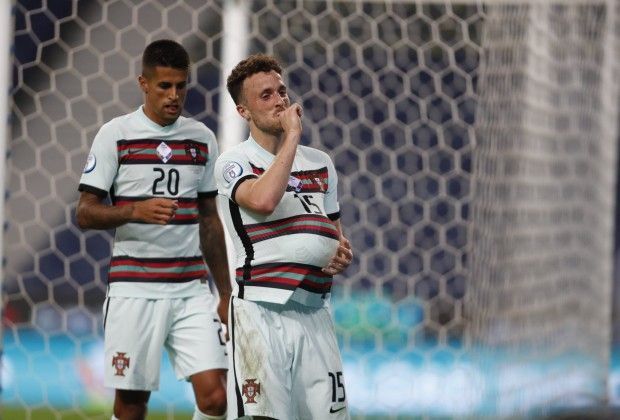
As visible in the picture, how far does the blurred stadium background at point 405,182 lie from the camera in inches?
175

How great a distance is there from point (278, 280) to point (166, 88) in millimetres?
793

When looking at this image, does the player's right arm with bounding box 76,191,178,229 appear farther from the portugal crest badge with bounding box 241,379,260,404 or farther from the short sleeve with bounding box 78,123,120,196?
the portugal crest badge with bounding box 241,379,260,404

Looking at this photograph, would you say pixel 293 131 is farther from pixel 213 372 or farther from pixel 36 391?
pixel 36 391

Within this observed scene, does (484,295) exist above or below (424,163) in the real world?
below

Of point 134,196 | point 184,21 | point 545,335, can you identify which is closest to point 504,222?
point 545,335

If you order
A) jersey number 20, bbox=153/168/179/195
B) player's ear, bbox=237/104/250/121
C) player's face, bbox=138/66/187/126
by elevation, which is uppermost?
player's face, bbox=138/66/187/126

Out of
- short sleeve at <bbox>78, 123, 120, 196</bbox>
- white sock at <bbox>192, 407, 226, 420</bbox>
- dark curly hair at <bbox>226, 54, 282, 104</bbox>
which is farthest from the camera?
white sock at <bbox>192, 407, 226, 420</bbox>

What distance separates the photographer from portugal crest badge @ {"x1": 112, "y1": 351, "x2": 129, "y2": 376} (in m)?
3.41

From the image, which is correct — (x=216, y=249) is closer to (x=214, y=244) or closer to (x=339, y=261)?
(x=214, y=244)

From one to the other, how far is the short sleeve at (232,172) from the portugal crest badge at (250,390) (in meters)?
0.48

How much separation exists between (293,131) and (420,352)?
11.2ft

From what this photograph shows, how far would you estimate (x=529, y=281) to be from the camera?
14.6 feet

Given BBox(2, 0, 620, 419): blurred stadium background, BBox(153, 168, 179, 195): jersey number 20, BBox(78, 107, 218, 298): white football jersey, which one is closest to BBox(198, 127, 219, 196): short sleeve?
BBox(78, 107, 218, 298): white football jersey

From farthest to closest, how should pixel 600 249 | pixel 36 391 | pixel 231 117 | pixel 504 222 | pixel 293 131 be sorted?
pixel 36 391 < pixel 600 249 < pixel 231 117 < pixel 504 222 < pixel 293 131
